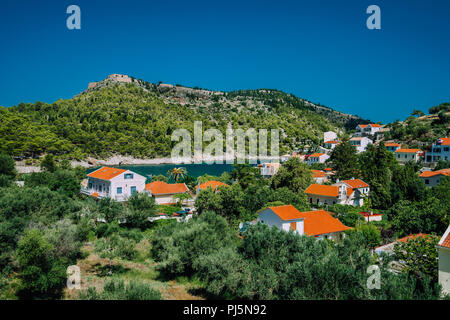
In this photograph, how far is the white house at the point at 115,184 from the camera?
94.3 ft

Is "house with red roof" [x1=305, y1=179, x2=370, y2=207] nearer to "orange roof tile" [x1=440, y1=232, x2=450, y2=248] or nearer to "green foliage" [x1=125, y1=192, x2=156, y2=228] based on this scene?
"green foliage" [x1=125, y1=192, x2=156, y2=228]

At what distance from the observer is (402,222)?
73.0ft

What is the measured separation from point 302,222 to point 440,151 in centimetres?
4225

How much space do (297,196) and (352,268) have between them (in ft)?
63.7

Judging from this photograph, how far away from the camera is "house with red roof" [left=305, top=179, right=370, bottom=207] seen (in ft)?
111

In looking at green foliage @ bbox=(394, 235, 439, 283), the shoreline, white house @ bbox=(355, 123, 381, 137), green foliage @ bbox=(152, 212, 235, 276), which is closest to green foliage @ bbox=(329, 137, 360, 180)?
green foliage @ bbox=(394, 235, 439, 283)

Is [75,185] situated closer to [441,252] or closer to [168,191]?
[168,191]

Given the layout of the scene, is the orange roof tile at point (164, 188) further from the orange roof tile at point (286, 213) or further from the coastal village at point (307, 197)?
the orange roof tile at point (286, 213)

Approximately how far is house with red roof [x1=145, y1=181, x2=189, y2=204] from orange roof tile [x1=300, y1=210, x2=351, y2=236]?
1526 centimetres

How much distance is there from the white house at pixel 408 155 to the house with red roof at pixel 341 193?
26131mm

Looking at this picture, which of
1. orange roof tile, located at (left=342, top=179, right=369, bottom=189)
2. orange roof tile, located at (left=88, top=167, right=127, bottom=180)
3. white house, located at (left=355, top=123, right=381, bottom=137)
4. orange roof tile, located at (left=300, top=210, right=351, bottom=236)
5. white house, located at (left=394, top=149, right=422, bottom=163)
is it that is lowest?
orange roof tile, located at (left=300, top=210, right=351, bottom=236)
